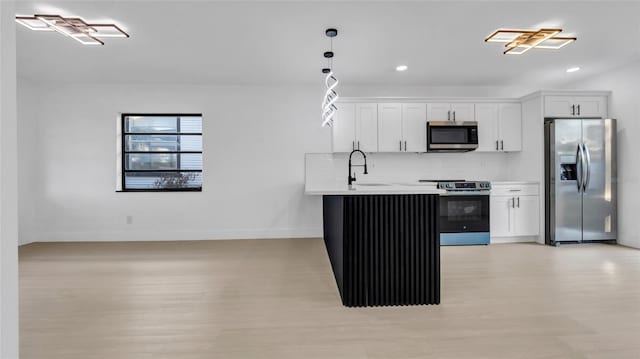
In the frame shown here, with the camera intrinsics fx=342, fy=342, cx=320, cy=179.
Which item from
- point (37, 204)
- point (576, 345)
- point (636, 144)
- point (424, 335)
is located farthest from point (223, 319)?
point (636, 144)

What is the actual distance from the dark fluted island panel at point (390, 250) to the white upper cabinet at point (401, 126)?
9.62 feet

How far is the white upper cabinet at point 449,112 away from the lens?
554cm

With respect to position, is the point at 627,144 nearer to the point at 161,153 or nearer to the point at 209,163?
the point at 209,163

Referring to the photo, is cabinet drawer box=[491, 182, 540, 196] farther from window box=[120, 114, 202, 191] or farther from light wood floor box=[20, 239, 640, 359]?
window box=[120, 114, 202, 191]

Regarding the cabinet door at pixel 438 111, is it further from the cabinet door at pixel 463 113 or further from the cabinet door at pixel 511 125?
the cabinet door at pixel 511 125

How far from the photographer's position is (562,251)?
15.2 ft

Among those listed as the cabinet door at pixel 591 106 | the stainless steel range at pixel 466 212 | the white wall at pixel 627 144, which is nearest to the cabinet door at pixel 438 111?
the stainless steel range at pixel 466 212

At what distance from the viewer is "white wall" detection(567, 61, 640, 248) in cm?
477

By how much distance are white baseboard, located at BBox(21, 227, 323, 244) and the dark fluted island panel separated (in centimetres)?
311

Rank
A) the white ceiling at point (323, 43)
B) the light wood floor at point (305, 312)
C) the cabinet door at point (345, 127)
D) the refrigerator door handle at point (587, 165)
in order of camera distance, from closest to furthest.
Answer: the light wood floor at point (305, 312) < the white ceiling at point (323, 43) < the refrigerator door handle at point (587, 165) < the cabinet door at point (345, 127)

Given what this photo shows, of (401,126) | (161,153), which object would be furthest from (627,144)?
(161,153)

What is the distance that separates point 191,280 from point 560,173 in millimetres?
5140

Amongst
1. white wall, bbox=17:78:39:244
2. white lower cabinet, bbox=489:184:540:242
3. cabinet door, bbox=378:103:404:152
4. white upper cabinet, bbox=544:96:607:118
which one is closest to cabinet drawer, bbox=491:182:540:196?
white lower cabinet, bbox=489:184:540:242

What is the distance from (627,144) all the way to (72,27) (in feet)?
23.1
